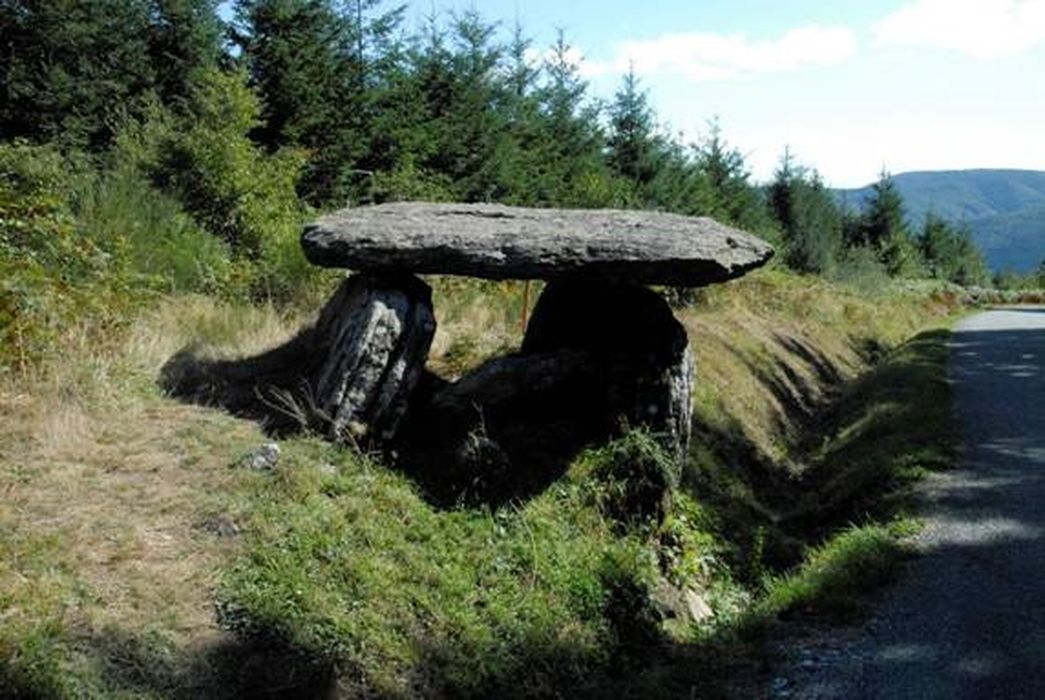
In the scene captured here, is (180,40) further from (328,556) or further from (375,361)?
(328,556)

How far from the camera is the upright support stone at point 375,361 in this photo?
21.9ft

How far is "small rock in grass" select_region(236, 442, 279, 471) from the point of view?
19.3ft

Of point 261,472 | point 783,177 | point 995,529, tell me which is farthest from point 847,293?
point 261,472

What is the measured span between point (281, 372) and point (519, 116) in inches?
577

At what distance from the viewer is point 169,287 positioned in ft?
29.8

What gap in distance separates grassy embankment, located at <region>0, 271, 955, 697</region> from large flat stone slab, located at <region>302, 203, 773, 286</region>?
145 centimetres

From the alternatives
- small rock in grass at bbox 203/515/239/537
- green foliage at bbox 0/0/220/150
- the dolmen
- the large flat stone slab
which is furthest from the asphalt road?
green foliage at bbox 0/0/220/150

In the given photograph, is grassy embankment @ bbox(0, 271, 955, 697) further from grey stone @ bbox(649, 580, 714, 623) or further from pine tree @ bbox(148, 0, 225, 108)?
pine tree @ bbox(148, 0, 225, 108)

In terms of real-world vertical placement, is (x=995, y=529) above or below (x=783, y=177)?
below

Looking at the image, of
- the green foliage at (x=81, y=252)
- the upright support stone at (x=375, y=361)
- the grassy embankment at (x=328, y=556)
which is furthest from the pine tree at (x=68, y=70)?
the upright support stone at (x=375, y=361)

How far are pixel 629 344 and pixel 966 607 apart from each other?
3.56m

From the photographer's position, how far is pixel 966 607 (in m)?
5.18

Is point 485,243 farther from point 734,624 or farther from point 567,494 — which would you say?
point 734,624

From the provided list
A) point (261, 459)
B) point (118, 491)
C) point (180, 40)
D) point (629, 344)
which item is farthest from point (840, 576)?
point (180, 40)
